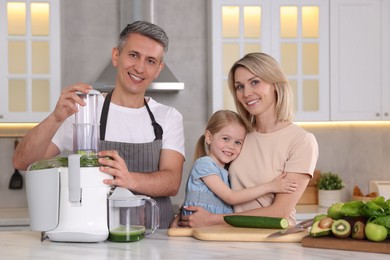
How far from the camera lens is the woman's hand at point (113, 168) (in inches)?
80.7

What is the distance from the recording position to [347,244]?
1.96m

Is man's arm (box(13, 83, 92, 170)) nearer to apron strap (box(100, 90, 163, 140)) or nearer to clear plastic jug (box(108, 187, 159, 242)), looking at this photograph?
apron strap (box(100, 90, 163, 140))

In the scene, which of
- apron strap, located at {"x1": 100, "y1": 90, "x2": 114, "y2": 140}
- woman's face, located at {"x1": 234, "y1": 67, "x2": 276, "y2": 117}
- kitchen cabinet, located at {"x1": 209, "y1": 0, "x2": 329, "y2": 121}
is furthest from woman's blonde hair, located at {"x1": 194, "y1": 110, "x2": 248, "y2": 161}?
kitchen cabinet, located at {"x1": 209, "y1": 0, "x2": 329, "y2": 121}

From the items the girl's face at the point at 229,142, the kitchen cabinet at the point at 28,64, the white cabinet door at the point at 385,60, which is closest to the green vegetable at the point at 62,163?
the girl's face at the point at 229,142

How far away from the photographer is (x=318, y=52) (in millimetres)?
4645

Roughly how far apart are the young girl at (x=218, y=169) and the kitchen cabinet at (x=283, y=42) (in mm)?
1824

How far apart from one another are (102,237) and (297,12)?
9.96 ft

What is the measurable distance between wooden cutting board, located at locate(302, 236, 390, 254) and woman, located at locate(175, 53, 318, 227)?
39cm

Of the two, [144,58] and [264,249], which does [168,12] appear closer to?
[144,58]

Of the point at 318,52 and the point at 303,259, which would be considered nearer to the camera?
the point at 303,259

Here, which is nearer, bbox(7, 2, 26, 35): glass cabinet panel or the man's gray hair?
the man's gray hair

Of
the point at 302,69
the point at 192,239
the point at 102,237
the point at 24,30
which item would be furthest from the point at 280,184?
the point at 24,30

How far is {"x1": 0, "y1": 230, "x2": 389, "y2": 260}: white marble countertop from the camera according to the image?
6.19 ft

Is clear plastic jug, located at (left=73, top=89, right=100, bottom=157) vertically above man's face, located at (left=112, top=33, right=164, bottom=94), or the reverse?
man's face, located at (left=112, top=33, right=164, bottom=94)
